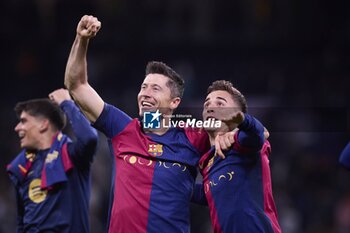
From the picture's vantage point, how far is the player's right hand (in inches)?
169

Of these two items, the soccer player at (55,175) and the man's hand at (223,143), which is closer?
the man's hand at (223,143)

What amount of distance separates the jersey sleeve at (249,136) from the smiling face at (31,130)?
212cm

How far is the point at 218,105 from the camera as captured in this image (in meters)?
4.55

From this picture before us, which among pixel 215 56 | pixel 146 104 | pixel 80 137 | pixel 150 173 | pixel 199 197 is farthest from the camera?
pixel 215 56

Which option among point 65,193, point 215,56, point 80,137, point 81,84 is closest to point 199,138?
→ point 81,84

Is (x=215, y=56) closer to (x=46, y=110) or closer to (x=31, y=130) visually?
(x=46, y=110)

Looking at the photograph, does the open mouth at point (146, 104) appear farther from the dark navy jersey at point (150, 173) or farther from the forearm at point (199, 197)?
the forearm at point (199, 197)

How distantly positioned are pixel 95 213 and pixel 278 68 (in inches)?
162

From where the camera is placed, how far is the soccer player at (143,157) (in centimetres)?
434

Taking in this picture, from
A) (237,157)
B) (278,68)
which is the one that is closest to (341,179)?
(278,68)

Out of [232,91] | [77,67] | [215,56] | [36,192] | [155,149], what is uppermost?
[215,56]

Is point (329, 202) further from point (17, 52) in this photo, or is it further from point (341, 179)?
point (17, 52)

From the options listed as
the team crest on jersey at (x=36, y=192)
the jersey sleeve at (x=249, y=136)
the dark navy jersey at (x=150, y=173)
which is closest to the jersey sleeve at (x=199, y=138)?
the dark navy jersey at (x=150, y=173)

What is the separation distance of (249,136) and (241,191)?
40 centimetres
